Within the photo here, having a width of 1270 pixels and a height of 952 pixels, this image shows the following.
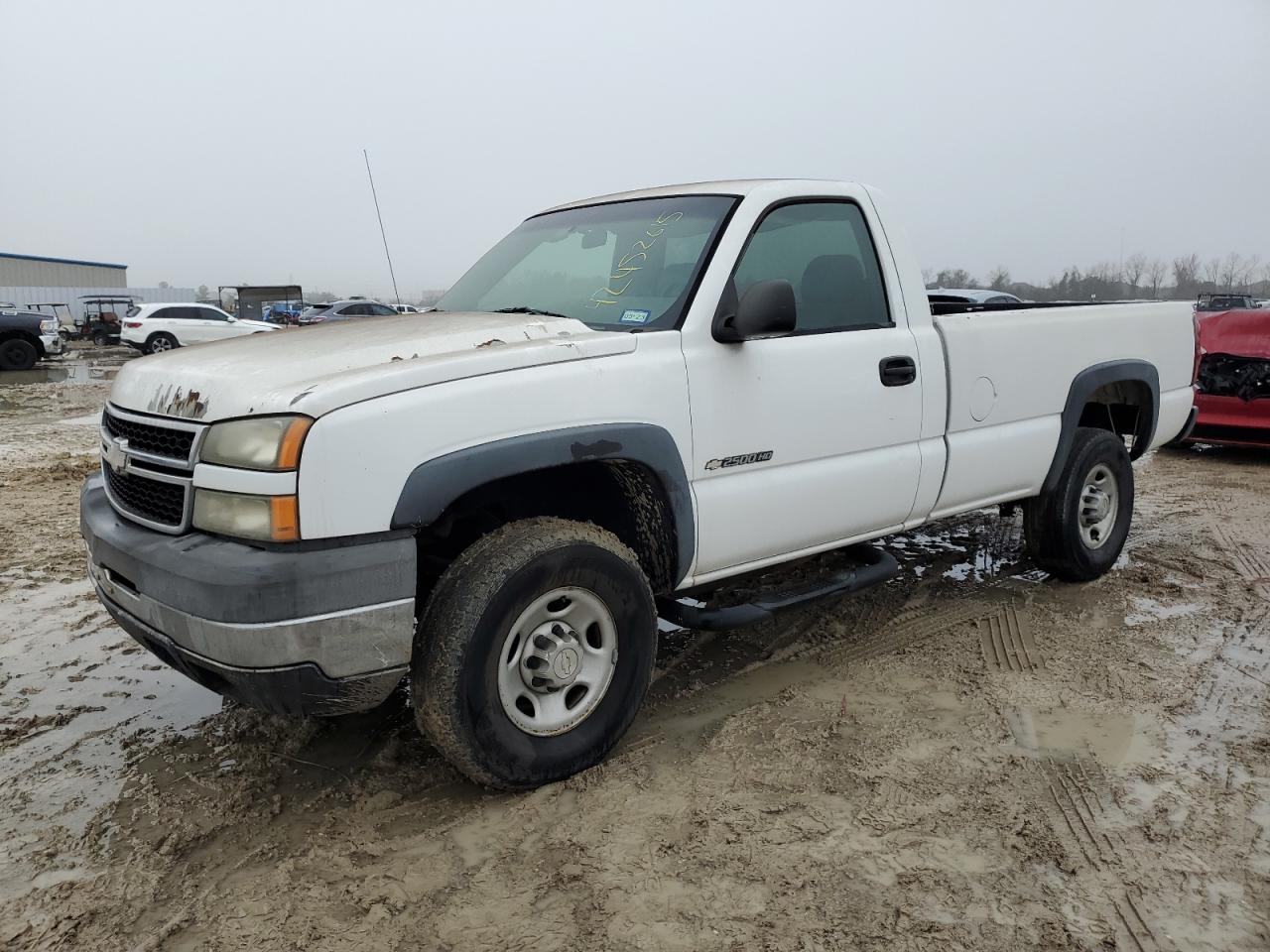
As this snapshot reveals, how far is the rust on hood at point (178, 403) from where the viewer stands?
2.61 meters

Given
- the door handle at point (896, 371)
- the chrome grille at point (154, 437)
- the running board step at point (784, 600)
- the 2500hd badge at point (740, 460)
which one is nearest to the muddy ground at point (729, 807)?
the running board step at point (784, 600)

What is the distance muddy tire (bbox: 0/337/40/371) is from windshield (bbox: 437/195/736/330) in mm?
18747

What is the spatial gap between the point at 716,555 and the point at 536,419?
89 cm

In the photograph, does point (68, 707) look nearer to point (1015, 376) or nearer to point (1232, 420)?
point (1015, 376)

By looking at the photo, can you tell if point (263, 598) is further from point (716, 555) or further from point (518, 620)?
point (716, 555)

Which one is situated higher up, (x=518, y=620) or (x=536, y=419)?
(x=536, y=419)

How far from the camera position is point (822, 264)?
3.74 metres

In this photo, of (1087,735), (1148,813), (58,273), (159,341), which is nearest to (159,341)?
(159,341)

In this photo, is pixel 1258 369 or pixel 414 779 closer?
pixel 414 779

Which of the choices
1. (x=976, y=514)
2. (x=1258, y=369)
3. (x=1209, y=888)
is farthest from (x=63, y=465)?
(x=1258, y=369)

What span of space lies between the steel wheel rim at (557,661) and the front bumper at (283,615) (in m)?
0.39

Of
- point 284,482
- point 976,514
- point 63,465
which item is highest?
point 284,482

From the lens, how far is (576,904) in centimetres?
241

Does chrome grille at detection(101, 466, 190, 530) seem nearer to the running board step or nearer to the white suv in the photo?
the running board step
